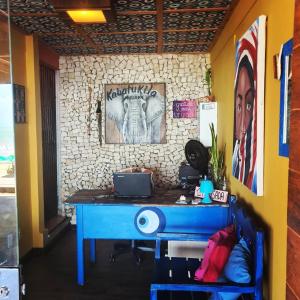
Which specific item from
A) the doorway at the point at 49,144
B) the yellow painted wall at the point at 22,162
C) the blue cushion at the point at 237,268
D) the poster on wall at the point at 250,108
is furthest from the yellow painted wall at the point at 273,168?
the doorway at the point at 49,144

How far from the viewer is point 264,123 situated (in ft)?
7.89

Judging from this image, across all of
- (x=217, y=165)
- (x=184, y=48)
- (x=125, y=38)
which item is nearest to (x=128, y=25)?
(x=125, y=38)

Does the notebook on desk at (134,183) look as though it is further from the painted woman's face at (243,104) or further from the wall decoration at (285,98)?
the wall decoration at (285,98)

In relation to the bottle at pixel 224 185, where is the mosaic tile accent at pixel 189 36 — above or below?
above

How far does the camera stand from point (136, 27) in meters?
4.07

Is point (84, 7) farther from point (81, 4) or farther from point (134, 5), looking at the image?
point (134, 5)

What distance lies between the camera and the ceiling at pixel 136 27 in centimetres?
338

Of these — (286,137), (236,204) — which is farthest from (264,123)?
(236,204)

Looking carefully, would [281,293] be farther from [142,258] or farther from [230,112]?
[142,258]

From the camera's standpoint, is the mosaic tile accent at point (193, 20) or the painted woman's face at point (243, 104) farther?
the mosaic tile accent at point (193, 20)

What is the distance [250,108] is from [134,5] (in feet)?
5.36

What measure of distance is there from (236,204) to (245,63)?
130cm

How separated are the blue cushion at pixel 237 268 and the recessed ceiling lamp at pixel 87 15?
2487mm

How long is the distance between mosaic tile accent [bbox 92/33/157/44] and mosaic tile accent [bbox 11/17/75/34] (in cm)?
49
